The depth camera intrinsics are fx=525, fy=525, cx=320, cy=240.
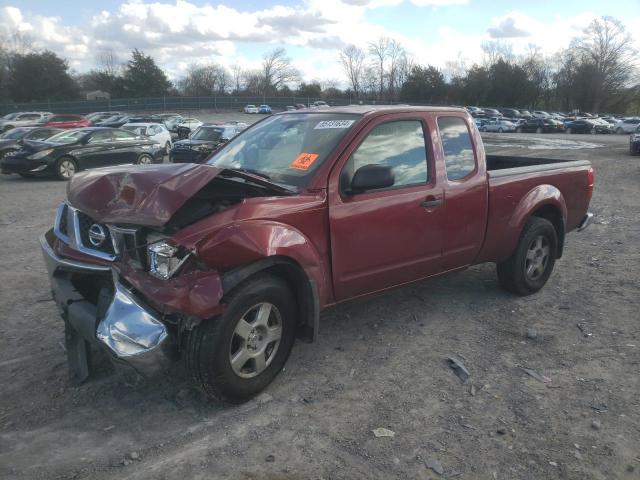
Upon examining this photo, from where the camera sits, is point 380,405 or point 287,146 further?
point 287,146

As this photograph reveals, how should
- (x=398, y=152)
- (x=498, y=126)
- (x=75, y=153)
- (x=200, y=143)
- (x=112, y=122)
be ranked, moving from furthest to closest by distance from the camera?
(x=498, y=126), (x=112, y=122), (x=200, y=143), (x=75, y=153), (x=398, y=152)

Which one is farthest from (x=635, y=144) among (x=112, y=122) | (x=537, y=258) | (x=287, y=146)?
(x=112, y=122)

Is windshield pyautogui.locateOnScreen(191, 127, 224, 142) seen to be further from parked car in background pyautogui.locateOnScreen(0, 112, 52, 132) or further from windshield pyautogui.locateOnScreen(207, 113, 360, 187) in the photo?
parked car in background pyautogui.locateOnScreen(0, 112, 52, 132)

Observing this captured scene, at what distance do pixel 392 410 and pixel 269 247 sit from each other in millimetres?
1310

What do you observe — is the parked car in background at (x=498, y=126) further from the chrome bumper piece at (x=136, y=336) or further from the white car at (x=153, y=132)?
the chrome bumper piece at (x=136, y=336)

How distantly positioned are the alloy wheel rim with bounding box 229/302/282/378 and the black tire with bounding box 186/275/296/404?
0.06ft

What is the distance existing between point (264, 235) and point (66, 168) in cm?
1401

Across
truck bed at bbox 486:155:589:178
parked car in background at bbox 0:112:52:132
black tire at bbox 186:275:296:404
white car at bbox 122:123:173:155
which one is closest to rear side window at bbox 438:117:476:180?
truck bed at bbox 486:155:589:178

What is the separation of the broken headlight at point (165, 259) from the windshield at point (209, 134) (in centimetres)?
1464

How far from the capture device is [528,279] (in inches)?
211

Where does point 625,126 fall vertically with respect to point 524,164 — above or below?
below

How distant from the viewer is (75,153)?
15242mm

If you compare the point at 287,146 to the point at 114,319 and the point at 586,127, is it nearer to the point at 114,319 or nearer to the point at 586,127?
the point at 114,319

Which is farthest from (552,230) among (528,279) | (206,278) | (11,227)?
(11,227)
